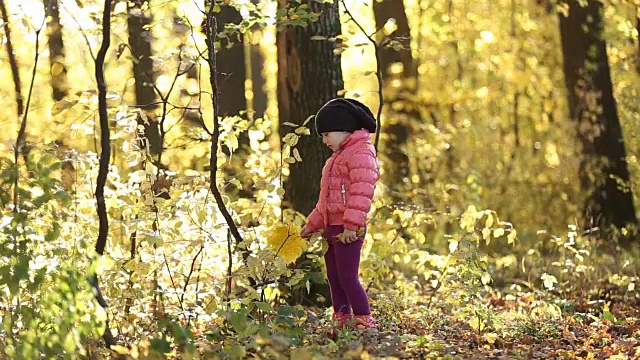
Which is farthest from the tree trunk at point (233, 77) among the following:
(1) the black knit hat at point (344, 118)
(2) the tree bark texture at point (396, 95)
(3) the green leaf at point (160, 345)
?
(3) the green leaf at point (160, 345)

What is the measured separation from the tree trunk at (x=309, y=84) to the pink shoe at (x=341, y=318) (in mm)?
1539

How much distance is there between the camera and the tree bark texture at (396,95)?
15973mm

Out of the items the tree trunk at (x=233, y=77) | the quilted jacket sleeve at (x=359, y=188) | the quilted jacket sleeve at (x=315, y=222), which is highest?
the tree trunk at (x=233, y=77)

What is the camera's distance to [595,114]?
13.7 meters

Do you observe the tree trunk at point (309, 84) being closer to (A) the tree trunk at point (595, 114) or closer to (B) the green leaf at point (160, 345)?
(B) the green leaf at point (160, 345)

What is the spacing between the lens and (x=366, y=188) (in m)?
6.06

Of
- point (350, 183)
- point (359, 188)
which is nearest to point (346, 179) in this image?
point (350, 183)

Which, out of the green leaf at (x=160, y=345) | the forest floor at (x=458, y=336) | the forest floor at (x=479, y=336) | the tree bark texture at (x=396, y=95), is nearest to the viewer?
the green leaf at (x=160, y=345)

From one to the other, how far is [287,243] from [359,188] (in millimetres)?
568

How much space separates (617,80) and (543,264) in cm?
526

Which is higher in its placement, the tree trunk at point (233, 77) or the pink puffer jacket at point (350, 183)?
the tree trunk at point (233, 77)

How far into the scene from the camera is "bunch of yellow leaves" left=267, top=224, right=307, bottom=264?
6098mm

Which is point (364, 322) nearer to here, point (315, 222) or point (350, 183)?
point (315, 222)

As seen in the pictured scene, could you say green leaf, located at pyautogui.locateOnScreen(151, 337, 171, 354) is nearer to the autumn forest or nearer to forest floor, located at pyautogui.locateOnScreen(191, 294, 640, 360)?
the autumn forest
